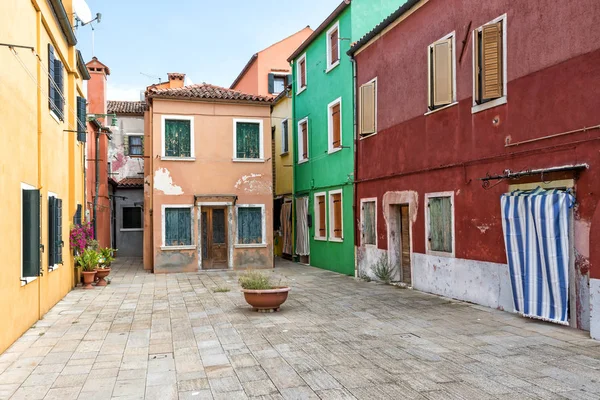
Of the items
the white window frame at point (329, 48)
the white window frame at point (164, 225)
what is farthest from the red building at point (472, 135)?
the white window frame at point (164, 225)

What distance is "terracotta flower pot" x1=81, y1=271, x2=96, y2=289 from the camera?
45.9 feet

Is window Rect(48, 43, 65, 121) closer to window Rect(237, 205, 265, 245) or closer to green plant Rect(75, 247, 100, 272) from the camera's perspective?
green plant Rect(75, 247, 100, 272)

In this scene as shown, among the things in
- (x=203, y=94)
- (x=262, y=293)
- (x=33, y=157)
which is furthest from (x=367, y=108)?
(x=33, y=157)

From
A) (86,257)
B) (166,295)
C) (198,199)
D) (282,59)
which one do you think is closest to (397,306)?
(166,295)

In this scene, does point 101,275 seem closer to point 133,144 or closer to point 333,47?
point 333,47

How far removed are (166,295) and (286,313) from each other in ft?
13.1

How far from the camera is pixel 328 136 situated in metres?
17.6

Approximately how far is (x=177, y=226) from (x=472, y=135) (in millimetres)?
10865

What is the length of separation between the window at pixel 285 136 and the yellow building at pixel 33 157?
10153 mm

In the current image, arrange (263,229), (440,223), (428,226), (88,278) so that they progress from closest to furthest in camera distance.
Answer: (440,223)
(428,226)
(88,278)
(263,229)

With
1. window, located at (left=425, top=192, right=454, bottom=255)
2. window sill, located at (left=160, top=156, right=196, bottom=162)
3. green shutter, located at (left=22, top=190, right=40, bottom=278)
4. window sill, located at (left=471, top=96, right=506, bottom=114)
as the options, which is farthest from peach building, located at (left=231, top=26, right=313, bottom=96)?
green shutter, located at (left=22, top=190, right=40, bottom=278)

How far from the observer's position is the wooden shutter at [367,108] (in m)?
14.4

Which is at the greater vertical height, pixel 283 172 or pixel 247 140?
pixel 247 140

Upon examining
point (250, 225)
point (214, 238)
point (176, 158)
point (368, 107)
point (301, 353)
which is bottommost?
point (301, 353)
